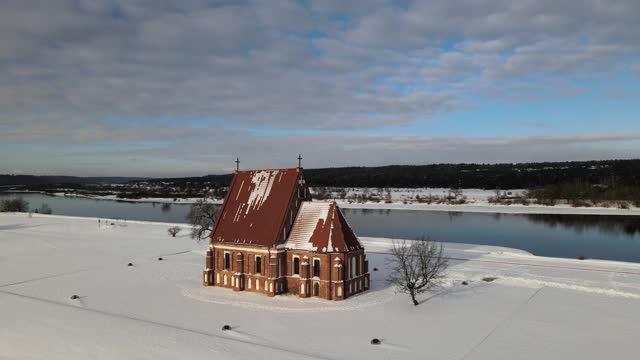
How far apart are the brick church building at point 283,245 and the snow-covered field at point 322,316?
887mm

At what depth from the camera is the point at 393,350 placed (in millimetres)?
18172

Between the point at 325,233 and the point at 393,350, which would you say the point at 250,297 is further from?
the point at 393,350

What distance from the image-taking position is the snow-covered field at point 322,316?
1822 centimetres

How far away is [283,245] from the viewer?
26484mm

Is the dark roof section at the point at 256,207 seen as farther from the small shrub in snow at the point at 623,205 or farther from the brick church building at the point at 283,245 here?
the small shrub in snow at the point at 623,205

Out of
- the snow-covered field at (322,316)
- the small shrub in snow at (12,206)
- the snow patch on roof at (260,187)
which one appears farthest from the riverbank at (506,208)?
the snow patch on roof at (260,187)

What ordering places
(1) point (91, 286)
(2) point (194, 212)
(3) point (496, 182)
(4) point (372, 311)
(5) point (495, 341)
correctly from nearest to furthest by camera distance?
(5) point (495, 341), (4) point (372, 311), (1) point (91, 286), (2) point (194, 212), (3) point (496, 182)

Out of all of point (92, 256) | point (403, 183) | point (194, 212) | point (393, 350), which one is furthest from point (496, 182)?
point (393, 350)

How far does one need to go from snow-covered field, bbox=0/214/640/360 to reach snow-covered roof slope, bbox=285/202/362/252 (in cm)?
268

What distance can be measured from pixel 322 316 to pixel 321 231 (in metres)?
4.86

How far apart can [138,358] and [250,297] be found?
9122 mm

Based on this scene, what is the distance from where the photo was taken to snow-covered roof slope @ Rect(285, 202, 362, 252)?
2530 cm

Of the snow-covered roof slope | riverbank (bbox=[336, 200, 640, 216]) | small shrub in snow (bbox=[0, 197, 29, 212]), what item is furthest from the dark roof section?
small shrub in snow (bbox=[0, 197, 29, 212])

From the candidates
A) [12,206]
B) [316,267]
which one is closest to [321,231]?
[316,267]
